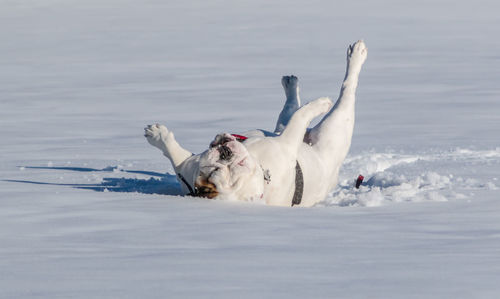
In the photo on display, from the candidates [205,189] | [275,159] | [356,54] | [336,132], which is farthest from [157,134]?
[356,54]

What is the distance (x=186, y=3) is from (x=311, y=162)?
68.0 ft

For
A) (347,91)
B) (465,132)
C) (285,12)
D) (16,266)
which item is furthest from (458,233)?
(285,12)

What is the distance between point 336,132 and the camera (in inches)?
264

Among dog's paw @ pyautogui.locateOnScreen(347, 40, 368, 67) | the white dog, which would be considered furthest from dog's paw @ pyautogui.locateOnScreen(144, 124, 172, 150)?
dog's paw @ pyautogui.locateOnScreen(347, 40, 368, 67)

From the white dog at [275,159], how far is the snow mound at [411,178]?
221 millimetres

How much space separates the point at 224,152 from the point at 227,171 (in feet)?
0.33

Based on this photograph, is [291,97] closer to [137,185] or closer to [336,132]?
[336,132]

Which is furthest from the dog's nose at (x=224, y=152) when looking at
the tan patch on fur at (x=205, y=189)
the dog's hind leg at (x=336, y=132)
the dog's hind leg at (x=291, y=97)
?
the dog's hind leg at (x=291, y=97)

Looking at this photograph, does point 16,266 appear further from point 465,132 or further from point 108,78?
point 108,78

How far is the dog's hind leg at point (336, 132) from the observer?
6.58m

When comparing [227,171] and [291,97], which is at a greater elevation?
[291,97]

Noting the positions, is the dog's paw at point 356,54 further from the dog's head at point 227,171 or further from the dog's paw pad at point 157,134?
the dog's head at point 227,171

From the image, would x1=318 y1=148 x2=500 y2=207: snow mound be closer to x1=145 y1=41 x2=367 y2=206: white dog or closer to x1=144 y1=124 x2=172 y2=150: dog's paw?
x1=145 y1=41 x2=367 y2=206: white dog

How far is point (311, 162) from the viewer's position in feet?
20.5
